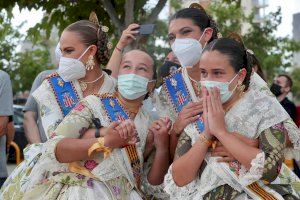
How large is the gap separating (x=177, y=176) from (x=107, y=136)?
401mm

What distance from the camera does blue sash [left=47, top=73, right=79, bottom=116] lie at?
391cm

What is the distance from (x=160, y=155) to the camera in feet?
12.3

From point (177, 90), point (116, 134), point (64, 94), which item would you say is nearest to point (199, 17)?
point (177, 90)

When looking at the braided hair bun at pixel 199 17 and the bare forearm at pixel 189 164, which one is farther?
the braided hair bun at pixel 199 17

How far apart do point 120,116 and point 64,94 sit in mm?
462

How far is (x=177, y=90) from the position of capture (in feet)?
13.0

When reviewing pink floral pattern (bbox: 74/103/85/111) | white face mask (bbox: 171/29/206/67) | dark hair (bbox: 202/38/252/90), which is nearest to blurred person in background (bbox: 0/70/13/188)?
pink floral pattern (bbox: 74/103/85/111)

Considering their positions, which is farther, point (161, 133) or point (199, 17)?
point (199, 17)

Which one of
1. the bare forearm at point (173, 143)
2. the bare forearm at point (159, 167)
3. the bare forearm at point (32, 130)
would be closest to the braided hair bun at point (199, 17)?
the bare forearm at point (173, 143)

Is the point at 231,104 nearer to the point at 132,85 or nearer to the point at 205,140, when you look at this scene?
the point at 205,140

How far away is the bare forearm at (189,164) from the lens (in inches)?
128

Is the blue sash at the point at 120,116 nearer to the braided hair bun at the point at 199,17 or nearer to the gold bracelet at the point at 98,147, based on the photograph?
the gold bracelet at the point at 98,147

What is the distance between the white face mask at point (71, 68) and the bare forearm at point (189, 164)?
91 centimetres

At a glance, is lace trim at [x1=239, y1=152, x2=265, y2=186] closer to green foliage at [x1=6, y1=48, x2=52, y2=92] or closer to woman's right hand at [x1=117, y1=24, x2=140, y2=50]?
woman's right hand at [x1=117, y1=24, x2=140, y2=50]
